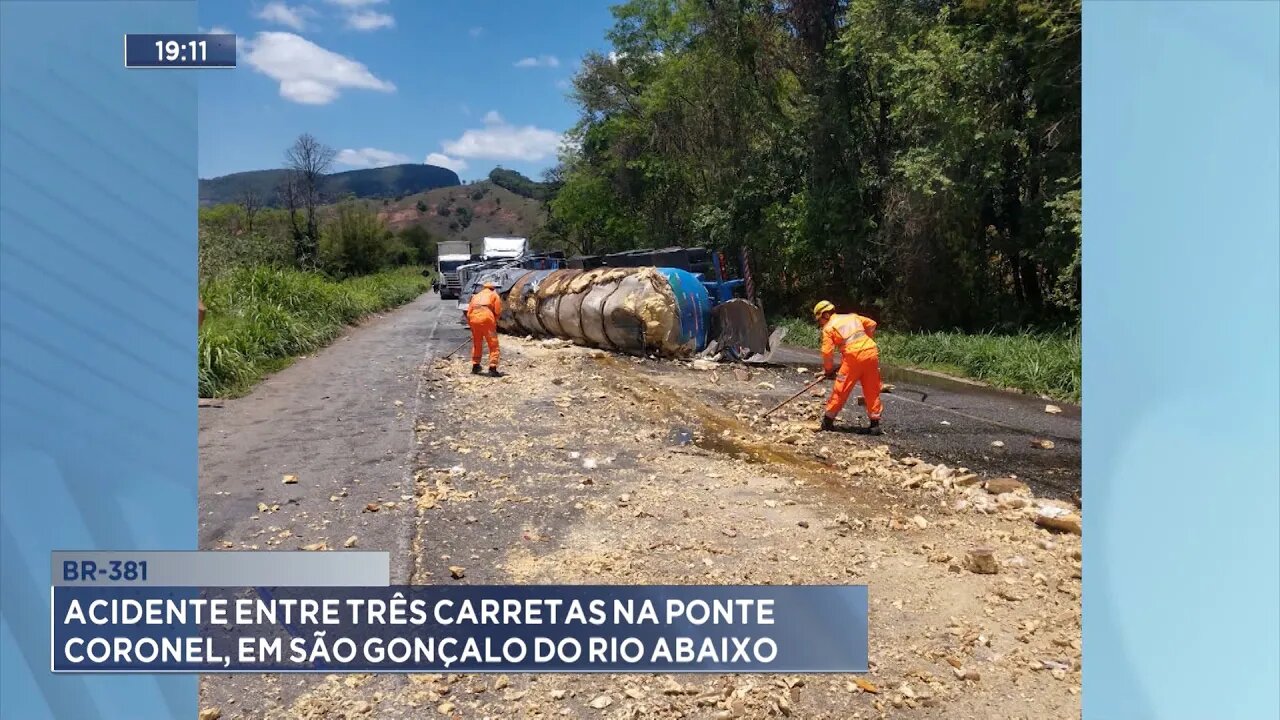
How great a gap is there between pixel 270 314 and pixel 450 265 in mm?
6054

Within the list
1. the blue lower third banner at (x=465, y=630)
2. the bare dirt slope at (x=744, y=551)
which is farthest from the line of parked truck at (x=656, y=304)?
the blue lower third banner at (x=465, y=630)

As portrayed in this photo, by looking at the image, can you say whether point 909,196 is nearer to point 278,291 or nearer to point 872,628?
point 278,291

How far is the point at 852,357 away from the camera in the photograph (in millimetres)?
5965

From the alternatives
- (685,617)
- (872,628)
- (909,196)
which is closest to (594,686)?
(685,617)

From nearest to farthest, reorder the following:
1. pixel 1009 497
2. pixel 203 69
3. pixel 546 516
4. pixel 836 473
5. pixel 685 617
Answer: pixel 685 617
pixel 203 69
pixel 546 516
pixel 1009 497
pixel 836 473

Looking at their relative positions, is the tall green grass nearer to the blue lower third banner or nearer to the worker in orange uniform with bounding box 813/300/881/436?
the blue lower third banner

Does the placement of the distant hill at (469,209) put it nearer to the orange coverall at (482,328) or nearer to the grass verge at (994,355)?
the orange coverall at (482,328)

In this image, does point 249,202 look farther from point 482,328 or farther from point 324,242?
point 482,328

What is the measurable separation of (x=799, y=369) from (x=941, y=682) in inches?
277

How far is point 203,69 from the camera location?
8.41 feet

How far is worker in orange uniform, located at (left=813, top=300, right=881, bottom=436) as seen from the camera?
5965 millimetres

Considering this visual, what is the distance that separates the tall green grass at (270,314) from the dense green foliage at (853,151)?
2270 millimetres
